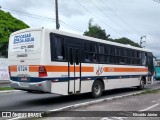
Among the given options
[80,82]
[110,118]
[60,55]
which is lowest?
[110,118]

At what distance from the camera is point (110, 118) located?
10.1 m

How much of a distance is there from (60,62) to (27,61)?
136 cm

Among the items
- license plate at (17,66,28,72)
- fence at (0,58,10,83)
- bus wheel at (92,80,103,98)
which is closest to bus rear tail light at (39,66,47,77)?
license plate at (17,66,28,72)

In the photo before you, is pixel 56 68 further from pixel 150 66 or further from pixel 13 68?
pixel 150 66

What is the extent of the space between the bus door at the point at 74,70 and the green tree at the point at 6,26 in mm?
Answer: 25963

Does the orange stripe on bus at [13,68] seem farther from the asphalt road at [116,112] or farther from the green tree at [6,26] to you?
the green tree at [6,26]

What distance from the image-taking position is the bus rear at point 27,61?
Answer: 12500 mm

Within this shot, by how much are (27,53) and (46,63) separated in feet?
3.40

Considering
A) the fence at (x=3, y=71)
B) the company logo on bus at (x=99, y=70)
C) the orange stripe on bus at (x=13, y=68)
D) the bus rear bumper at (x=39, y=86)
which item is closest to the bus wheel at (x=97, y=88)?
the company logo on bus at (x=99, y=70)

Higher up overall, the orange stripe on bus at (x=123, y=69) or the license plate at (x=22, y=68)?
the license plate at (x=22, y=68)

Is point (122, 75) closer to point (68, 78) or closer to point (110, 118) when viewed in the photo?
point (68, 78)

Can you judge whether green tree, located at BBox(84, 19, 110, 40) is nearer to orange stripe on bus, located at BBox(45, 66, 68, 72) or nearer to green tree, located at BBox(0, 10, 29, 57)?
green tree, located at BBox(0, 10, 29, 57)

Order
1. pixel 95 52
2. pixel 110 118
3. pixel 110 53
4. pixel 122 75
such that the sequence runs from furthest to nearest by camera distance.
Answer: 1. pixel 122 75
2. pixel 110 53
3. pixel 95 52
4. pixel 110 118

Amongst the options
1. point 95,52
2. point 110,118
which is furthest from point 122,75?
point 110,118
